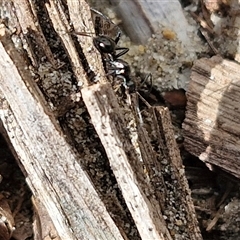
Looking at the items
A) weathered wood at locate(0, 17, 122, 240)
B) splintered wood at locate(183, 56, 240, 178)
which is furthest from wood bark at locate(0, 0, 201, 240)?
splintered wood at locate(183, 56, 240, 178)

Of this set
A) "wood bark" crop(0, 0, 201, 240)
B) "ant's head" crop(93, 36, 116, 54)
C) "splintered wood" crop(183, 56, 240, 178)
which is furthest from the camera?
"splintered wood" crop(183, 56, 240, 178)

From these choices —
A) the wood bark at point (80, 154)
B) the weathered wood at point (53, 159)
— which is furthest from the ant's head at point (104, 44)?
the weathered wood at point (53, 159)

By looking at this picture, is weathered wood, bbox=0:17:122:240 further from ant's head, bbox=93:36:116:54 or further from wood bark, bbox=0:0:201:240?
ant's head, bbox=93:36:116:54

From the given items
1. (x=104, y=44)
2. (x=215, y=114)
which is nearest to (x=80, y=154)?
(x=104, y=44)

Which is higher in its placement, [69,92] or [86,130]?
[69,92]

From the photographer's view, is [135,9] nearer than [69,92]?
No

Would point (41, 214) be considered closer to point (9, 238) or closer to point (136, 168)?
point (9, 238)

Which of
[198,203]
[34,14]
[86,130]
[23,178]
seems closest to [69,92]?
[86,130]

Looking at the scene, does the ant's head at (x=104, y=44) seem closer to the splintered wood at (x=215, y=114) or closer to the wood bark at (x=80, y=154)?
the wood bark at (x=80, y=154)
